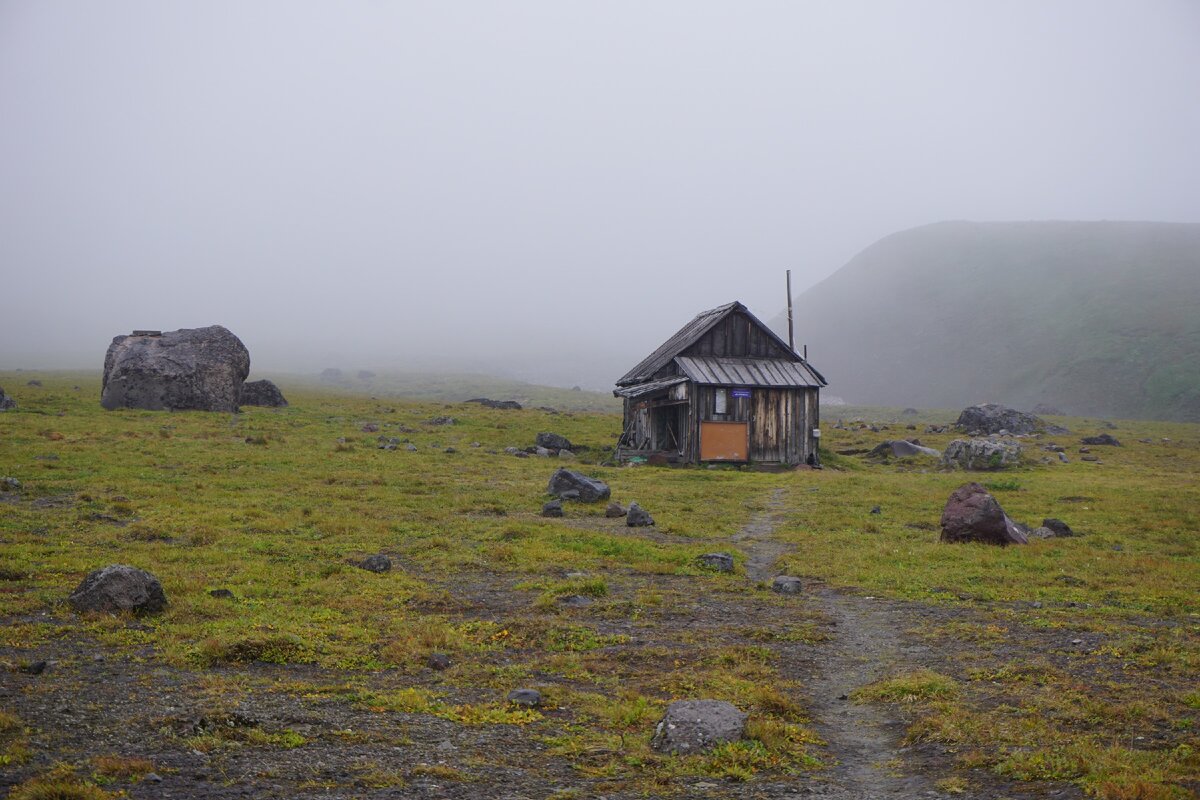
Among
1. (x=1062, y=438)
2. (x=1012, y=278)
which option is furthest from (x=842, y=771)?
(x=1012, y=278)

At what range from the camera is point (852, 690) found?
1067 cm

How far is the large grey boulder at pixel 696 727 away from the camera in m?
8.48

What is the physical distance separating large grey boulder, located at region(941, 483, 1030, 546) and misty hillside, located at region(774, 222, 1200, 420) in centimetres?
9818

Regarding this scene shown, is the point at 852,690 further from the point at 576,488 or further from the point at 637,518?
the point at 576,488

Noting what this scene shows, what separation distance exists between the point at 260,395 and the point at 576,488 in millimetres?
32616

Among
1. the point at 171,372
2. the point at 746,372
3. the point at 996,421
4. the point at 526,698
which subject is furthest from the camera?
the point at 996,421

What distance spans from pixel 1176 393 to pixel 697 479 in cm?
9859

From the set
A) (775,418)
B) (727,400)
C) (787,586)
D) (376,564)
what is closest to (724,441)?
(727,400)

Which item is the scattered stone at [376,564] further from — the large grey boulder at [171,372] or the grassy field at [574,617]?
the large grey boulder at [171,372]

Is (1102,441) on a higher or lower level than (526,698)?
higher

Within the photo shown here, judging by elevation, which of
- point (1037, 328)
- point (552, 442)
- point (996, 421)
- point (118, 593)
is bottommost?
point (118, 593)

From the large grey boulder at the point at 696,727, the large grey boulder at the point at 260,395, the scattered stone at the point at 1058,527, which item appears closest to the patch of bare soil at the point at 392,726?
the large grey boulder at the point at 696,727

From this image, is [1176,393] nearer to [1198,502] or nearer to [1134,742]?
[1198,502]

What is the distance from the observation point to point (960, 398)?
134000 millimetres
